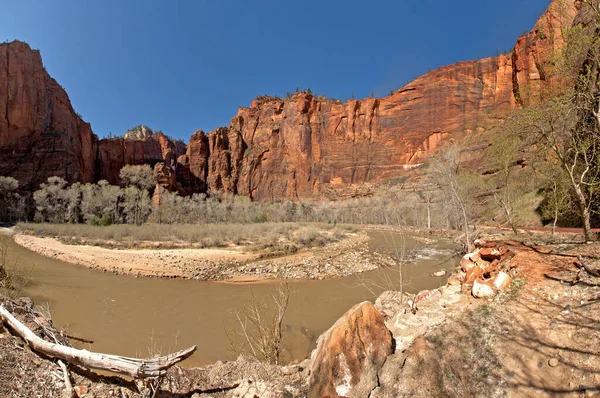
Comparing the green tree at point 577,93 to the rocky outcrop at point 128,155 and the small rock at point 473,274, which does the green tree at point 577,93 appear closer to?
the small rock at point 473,274

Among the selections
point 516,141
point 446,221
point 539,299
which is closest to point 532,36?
point 446,221

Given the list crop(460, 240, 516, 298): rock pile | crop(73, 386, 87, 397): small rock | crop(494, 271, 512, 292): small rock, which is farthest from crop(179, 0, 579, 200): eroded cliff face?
crop(73, 386, 87, 397): small rock

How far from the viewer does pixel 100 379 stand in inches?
105

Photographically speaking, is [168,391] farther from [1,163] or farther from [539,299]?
[1,163]

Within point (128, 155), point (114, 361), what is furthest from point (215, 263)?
point (128, 155)

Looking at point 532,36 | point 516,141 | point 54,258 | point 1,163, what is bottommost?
point 54,258

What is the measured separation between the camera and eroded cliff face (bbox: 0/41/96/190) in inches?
1961

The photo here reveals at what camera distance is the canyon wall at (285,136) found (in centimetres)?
5241

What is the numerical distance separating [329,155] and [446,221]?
1806 inches

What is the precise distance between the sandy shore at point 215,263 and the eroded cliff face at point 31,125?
41.4 m

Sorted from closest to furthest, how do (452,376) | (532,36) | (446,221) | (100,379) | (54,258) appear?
(100,379) < (452,376) < (54,258) < (446,221) < (532,36)

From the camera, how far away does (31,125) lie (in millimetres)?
53125

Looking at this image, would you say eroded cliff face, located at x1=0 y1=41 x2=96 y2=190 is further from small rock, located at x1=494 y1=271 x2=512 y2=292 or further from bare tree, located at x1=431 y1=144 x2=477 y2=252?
small rock, located at x1=494 y1=271 x2=512 y2=292

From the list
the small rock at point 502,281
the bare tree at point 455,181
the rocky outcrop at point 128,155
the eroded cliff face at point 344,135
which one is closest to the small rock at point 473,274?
the small rock at point 502,281
